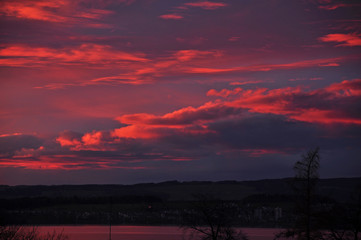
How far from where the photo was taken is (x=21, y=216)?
19900 cm

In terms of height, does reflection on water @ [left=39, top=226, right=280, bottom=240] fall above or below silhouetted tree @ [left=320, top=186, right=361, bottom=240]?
below

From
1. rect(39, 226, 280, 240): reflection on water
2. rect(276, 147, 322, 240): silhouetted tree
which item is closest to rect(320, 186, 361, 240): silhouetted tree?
rect(276, 147, 322, 240): silhouetted tree

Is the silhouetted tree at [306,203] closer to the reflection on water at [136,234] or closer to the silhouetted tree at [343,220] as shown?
the silhouetted tree at [343,220]

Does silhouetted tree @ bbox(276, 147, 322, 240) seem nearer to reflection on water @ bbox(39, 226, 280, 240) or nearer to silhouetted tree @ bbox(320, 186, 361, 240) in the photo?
silhouetted tree @ bbox(320, 186, 361, 240)

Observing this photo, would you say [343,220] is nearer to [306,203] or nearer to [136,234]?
[306,203]

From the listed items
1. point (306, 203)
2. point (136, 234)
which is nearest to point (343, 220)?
point (306, 203)

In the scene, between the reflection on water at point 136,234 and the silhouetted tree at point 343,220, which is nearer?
the silhouetted tree at point 343,220

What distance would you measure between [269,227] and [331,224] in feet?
498

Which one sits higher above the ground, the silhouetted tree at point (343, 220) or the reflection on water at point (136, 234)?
the silhouetted tree at point (343, 220)

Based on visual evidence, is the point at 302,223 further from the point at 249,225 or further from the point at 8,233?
the point at 249,225

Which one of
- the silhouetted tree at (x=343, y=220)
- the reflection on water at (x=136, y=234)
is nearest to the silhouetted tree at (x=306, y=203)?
the silhouetted tree at (x=343, y=220)

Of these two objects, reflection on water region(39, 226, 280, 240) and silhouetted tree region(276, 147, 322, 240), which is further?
reflection on water region(39, 226, 280, 240)

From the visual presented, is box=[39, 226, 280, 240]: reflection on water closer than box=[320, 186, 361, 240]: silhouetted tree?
No

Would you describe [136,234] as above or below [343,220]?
below
